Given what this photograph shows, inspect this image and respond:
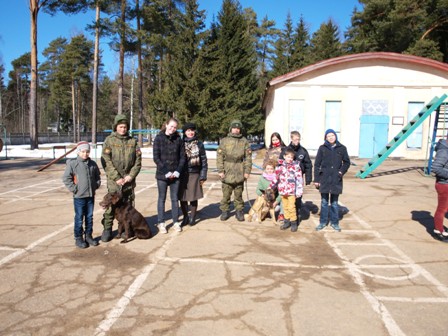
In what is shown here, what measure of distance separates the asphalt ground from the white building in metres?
14.6

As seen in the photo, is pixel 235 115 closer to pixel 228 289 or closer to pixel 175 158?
pixel 175 158

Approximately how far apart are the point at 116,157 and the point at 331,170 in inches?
141

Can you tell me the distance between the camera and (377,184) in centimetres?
1127

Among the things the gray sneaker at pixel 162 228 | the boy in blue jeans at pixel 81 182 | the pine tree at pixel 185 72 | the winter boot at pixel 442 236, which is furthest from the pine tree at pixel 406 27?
the boy in blue jeans at pixel 81 182

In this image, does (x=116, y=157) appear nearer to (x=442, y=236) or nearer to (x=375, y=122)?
(x=442, y=236)

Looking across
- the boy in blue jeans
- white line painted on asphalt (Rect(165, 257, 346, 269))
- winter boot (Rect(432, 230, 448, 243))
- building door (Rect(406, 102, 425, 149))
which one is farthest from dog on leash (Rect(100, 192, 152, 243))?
building door (Rect(406, 102, 425, 149))

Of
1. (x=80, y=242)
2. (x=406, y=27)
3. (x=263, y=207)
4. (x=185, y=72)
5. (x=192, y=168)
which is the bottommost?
(x=80, y=242)

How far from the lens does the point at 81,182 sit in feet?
15.7

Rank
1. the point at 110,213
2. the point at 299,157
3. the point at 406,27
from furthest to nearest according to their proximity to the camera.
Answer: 1. the point at 406,27
2. the point at 299,157
3. the point at 110,213

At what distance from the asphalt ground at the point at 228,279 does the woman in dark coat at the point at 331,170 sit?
0.44 meters

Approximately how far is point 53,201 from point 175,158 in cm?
435

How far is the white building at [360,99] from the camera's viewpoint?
20219mm

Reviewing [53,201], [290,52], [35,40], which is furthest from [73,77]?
[53,201]

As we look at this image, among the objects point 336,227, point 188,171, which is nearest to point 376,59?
point 336,227
